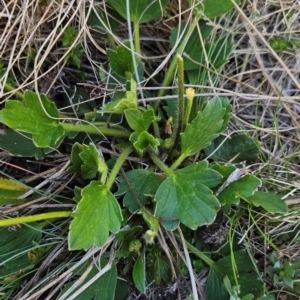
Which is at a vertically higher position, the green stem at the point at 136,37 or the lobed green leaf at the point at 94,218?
the green stem at the point at 136,37

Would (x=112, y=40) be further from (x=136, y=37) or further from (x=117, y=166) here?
(x=117, y=166)

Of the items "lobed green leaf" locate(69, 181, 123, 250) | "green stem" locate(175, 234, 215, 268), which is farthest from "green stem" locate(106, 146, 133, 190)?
"green stem" locate(175, 234, 215, 268)

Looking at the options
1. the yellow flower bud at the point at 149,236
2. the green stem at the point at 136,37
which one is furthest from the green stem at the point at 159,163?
the green stem at the point at 136,37

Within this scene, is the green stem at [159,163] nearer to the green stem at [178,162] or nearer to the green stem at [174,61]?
the green stem at [178,162]

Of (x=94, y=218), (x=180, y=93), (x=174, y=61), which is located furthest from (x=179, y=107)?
(x=94, y=218)

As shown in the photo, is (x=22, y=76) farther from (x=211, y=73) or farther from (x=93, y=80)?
(x=211, y=73)

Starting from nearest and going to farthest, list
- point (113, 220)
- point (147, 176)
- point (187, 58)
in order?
point (113, 220) < point (147, 176) < point (187, 58)

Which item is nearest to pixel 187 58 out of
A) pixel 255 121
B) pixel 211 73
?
pixel 211 73
